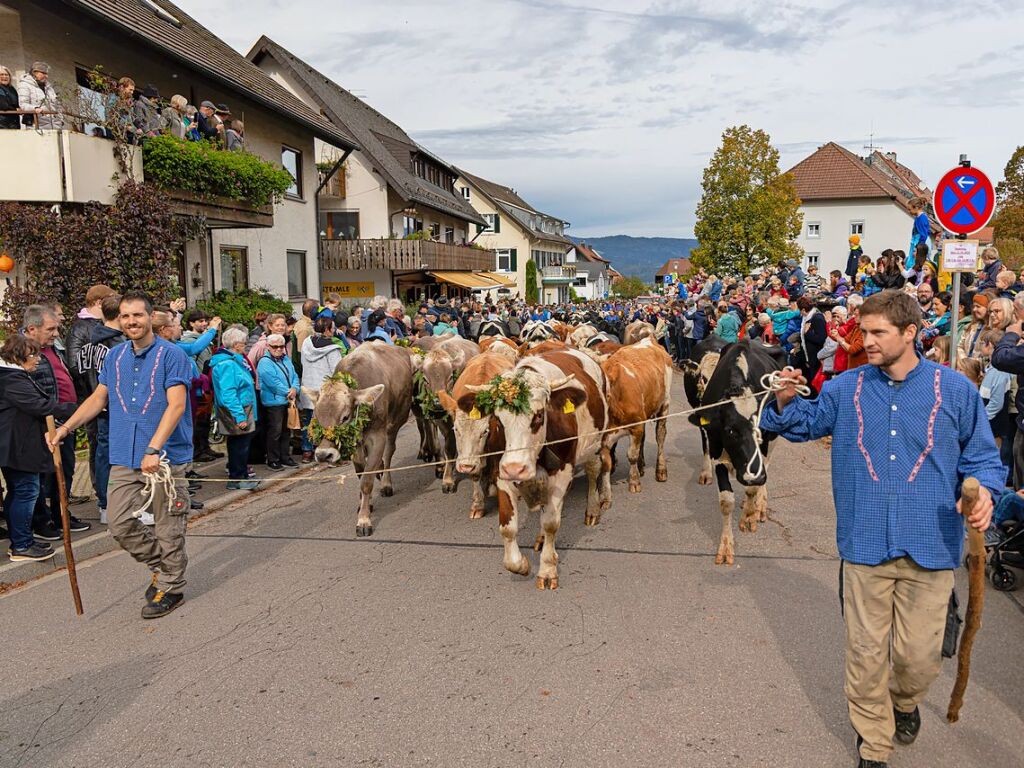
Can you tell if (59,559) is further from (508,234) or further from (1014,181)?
(508,234)

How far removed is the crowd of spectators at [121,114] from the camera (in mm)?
11383

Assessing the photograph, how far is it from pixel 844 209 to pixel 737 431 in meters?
56.2

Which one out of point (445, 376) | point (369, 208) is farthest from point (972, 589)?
point (369, 208)

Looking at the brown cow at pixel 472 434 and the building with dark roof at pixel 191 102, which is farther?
the building with dark roof at pixel 191 102

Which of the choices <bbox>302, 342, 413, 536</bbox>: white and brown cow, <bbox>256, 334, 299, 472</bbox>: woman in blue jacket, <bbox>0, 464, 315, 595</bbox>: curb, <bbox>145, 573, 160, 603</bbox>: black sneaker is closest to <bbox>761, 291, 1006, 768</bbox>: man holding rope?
<bbox>145, 573, 160, 603</bbox>: black sneaker

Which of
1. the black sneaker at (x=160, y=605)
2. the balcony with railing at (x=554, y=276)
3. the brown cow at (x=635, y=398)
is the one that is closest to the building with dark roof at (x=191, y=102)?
the black sneaker at (x=160, y=605)

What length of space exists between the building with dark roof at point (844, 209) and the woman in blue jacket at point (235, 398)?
170 ft

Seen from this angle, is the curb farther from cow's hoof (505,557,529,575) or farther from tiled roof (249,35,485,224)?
tiled roof (249,35,485,224)

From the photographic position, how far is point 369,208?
31.4 metres

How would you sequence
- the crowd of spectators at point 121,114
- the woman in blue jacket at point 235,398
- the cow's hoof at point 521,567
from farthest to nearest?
the crowd of spectators at point 121,114 → the woman in blue jacket at point 235,398 → the cow's hoof at point 521,567

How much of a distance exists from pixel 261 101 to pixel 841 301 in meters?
14.0

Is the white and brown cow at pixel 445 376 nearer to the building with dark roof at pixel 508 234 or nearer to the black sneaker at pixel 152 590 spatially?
the black sneaker at pixel 152 590

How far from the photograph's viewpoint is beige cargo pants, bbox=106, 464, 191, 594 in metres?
5.13

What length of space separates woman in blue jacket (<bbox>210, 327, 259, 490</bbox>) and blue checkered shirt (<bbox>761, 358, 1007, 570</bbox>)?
22.4 feet
